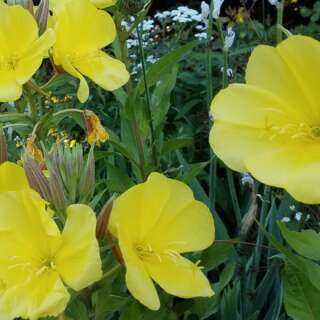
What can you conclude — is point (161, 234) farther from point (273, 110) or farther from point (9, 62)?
point (9, 62)

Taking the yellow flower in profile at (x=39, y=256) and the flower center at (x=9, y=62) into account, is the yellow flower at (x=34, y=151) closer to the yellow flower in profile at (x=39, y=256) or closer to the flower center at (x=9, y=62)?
the flower center at (x=9, y=62)

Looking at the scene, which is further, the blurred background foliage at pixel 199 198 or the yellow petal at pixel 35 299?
the blurred background foliage at pixel 199 198

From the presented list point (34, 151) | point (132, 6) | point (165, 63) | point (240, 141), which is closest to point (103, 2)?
point (132, 6)

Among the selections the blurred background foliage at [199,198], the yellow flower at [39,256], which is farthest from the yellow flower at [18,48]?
the yellow flower at [39,256]

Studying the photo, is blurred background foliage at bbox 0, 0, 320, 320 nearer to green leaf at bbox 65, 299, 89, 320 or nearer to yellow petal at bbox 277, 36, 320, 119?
green leaf at bbox 65, 299, 89, 320

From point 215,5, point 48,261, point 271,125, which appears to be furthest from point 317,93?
point 215,5
